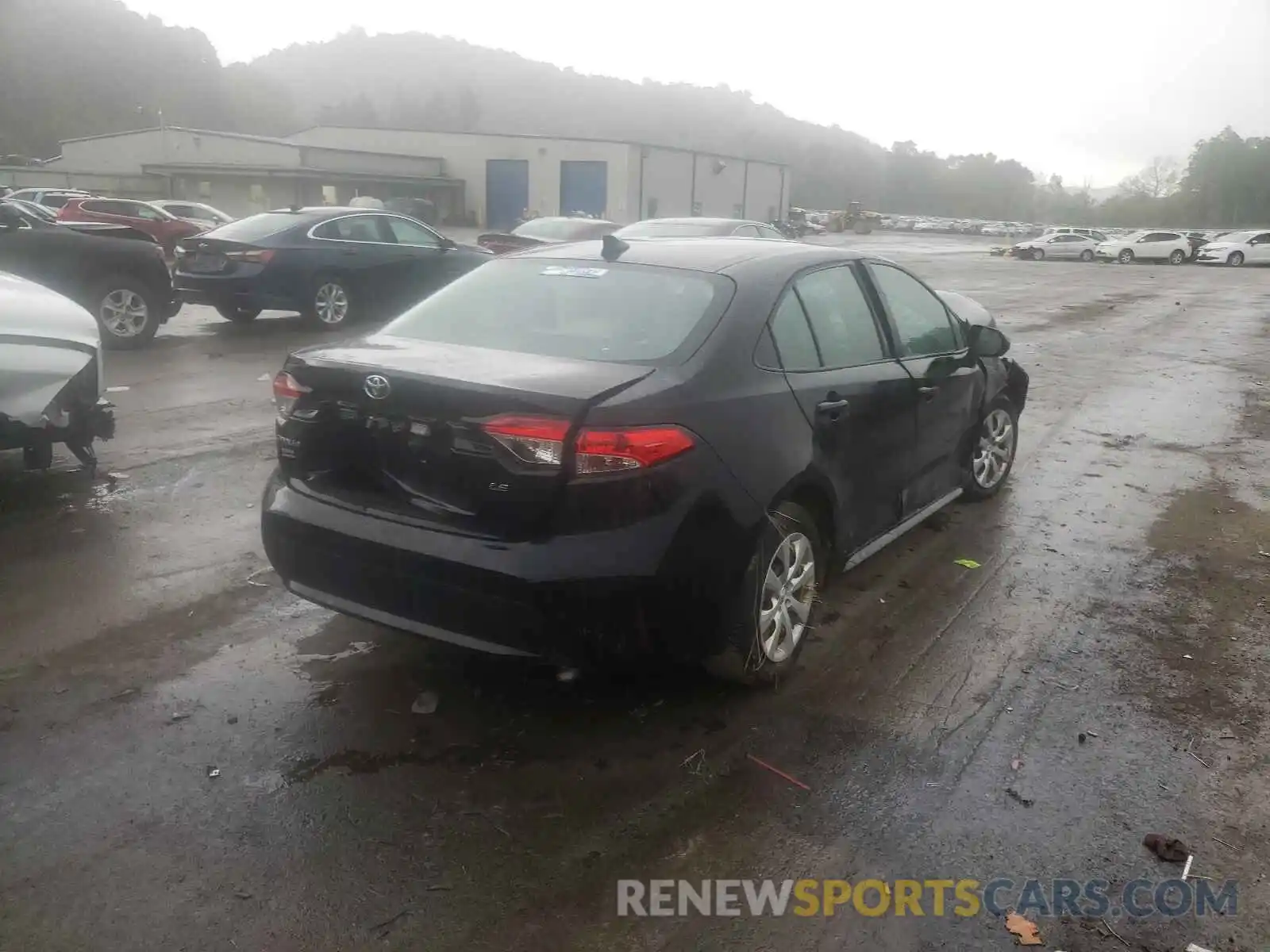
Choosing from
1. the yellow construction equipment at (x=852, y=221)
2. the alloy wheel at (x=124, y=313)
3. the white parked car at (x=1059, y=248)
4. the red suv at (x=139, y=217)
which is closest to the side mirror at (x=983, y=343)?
the alloy wheel at (x=124, y=313)

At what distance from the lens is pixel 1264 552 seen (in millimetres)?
5910

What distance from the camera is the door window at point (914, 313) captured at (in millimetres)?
5082

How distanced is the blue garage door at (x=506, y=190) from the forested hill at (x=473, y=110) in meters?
23.2

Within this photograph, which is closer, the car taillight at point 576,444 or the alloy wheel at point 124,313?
the car taillight at point 576,444

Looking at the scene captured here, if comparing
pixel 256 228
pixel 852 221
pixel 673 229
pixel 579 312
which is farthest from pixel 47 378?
pixel 852 221

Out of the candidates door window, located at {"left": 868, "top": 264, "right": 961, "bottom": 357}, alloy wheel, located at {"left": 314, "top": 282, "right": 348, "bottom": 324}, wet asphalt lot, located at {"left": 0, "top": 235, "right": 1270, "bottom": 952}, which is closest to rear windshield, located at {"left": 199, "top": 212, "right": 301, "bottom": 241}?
alloy wheel, located at {"left": 314, "top": 282, "right": 348, "bottom": 324}

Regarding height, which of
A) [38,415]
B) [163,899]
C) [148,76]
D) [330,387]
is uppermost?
[148,76]

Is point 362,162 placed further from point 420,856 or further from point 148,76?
point 148,76

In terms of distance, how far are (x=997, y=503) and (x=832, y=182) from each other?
→ 132 metres

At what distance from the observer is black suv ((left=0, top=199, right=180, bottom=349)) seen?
9750 millimetres

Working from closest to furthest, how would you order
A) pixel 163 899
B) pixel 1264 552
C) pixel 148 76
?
pixel 163 899 < pixel 1264 552 < pixel 148 76

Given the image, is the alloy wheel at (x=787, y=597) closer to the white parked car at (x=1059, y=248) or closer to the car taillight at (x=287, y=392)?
the car taillight at (x=287, y=392)

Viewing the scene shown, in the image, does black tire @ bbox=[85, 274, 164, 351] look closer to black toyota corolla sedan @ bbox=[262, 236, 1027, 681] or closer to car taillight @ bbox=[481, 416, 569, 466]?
black toyota corolla sedan @ bbox=[262, 236, 1027, 681]

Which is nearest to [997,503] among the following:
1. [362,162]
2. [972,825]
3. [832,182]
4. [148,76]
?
[972,825]
